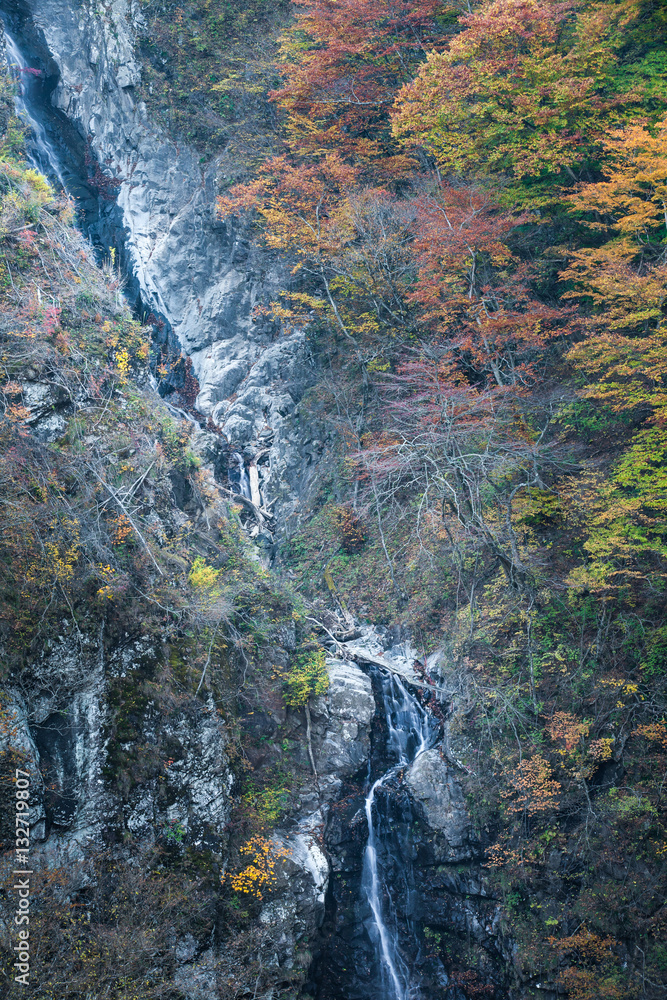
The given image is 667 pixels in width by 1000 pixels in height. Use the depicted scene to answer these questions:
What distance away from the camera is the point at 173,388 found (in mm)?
16938

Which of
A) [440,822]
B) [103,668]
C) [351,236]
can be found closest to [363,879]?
[440,822]

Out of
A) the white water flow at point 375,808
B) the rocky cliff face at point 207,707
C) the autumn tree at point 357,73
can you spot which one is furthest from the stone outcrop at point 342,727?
the autumn tree at point 357,73

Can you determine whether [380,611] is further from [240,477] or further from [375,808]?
[240,477]

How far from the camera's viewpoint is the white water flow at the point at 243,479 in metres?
15.5

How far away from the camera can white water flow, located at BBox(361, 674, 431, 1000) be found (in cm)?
926

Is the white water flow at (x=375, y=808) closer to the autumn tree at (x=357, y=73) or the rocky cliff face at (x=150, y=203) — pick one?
the rocky cliff face at (x=150, y=203)

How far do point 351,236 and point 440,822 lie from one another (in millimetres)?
12540

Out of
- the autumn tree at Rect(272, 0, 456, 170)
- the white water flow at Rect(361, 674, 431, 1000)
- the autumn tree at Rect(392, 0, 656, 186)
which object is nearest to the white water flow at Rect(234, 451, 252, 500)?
the white water flow at Rect(361, 674, 431, 1000)

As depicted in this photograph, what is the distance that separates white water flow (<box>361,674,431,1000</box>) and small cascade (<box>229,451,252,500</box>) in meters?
6.59

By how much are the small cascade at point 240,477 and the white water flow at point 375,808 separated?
259 inches

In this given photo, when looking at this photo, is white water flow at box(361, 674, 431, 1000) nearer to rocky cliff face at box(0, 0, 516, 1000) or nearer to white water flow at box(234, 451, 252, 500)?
rocky cliff face at box(0, 0, 516, 1000)

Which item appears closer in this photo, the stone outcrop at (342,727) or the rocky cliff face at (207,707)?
the rocky cliff face at (207,707)

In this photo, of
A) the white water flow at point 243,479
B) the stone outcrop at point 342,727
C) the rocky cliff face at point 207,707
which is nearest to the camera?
the rocky cliff face at point 207,707

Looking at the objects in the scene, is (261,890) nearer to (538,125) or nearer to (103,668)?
(103,668)
